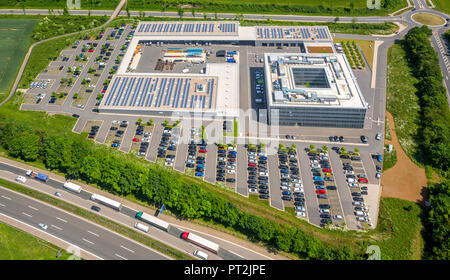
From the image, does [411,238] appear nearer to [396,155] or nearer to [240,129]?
[396,155]

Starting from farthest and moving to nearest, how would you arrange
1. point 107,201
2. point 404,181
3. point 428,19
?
1. point 428,19
2. point 404,181
3. point 107,201

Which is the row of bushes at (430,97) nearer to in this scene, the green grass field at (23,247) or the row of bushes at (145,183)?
the row of bushes at (145,183)

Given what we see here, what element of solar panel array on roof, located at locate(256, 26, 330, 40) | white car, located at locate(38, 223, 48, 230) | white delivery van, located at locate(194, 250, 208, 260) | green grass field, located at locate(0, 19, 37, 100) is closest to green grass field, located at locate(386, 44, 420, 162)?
solar panel array on roof, located at locate(256, 26, 330, 40)

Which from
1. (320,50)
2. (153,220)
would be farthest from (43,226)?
(320,50)

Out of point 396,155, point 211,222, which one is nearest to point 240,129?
point 211,222

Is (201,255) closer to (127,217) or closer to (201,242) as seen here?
(201,242)

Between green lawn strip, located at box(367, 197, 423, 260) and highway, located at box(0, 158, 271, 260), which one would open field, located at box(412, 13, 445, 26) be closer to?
green lawn strip, located at box(367, 197, 423, 260)

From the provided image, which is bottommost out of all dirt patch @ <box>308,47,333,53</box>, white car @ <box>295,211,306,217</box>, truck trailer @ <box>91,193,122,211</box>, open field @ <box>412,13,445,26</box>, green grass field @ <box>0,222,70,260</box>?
green grass field @ <box>0,222,70,260</box>
